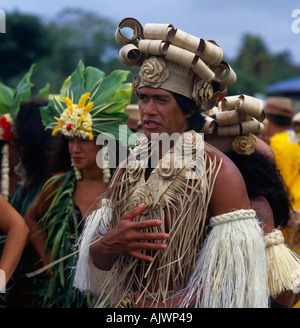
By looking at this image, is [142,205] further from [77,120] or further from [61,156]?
[61,156]

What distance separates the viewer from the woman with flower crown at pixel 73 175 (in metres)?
3.85

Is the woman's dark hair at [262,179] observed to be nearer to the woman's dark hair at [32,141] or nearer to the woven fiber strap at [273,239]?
the woven fiber strap at [273,239]

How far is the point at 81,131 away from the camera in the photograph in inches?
150

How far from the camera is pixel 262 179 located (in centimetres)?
Result: 301

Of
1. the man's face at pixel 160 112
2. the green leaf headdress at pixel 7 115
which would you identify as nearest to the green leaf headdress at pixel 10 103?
the green leaf headdress at pixel 7 115

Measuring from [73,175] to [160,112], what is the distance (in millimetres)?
1765

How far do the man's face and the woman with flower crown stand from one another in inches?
53.9

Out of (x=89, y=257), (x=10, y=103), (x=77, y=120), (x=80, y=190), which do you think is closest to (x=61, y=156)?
(x=80, y=190)

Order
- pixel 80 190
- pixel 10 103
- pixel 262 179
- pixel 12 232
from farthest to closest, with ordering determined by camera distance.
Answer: pixel 10 103 < pixel 80 190 < pixel 12 232 < pixel 262 179

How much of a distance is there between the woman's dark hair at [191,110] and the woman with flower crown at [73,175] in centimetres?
132

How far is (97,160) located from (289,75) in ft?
198

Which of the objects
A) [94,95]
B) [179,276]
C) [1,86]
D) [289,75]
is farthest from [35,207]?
[289,75]

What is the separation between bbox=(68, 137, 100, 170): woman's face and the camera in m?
3.91

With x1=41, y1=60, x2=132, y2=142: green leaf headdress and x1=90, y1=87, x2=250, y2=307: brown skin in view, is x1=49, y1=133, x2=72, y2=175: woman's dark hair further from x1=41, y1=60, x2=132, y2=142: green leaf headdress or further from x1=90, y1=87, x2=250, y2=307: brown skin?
x1=90, y1=87, x2=250, y2=307: brown skin
